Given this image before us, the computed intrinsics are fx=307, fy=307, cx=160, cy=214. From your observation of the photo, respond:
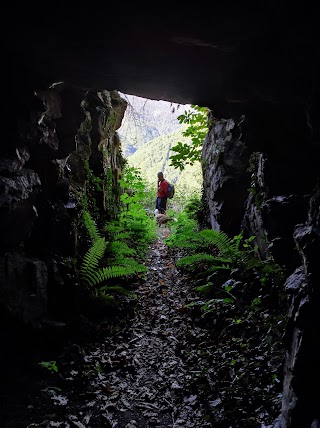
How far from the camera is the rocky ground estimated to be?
3.45 metres

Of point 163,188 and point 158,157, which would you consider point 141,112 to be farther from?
point 158,157

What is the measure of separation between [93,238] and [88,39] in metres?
4.49

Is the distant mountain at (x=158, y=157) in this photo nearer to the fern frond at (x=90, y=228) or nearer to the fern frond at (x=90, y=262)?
the fern frond at (x=90, y=228)

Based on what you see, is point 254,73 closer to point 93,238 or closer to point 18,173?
point 18,173

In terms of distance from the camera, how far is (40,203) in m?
5.60

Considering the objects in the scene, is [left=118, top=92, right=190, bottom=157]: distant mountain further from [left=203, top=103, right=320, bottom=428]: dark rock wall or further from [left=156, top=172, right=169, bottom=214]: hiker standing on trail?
[left=156, top=172, right=169, bottom=214]: hiker standing on trail

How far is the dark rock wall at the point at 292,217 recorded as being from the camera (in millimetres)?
2734

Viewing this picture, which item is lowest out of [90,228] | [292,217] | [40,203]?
[292,217]

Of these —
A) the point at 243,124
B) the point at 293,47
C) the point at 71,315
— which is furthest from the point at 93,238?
the point at 293,47

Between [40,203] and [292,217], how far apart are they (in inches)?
167

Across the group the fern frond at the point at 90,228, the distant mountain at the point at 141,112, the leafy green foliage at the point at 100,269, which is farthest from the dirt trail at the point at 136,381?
the distant mountain at the point at 141,112

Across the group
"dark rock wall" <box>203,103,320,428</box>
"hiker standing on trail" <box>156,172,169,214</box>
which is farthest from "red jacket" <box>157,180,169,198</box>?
"dark rock wall" <box>203,103,320,428</box>

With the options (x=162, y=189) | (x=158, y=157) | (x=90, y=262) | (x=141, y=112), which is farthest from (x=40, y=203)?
(x=158, y=157)

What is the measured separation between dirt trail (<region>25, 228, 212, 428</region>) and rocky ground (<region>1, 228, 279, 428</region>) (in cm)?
1
